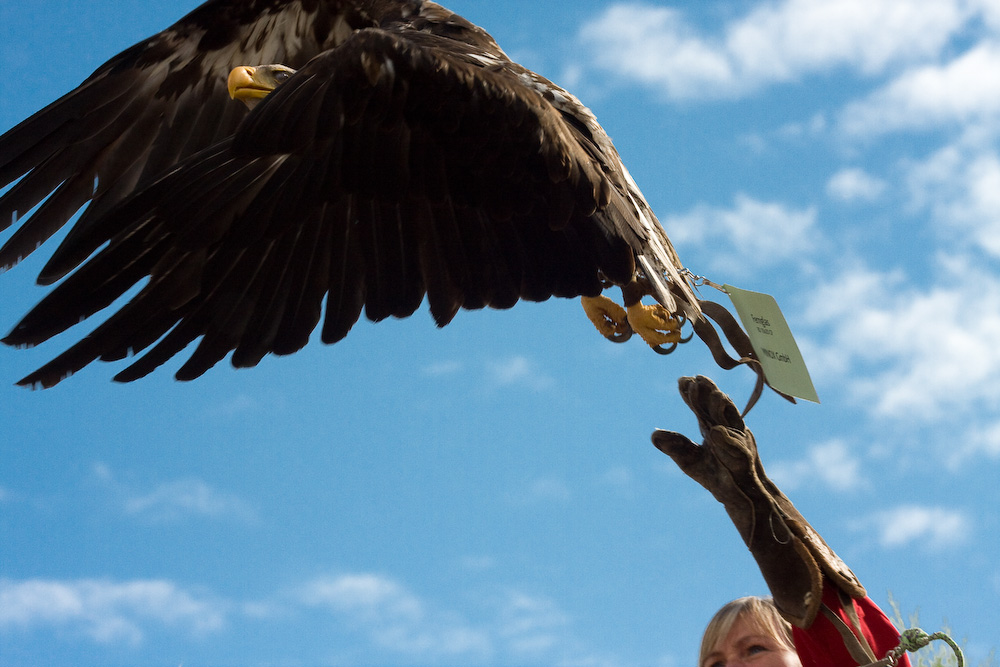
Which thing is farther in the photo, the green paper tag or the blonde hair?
the blonde hair

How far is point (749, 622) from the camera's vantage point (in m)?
2.68

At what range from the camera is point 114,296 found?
258 centimetres

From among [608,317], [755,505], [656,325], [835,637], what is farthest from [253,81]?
[835,637]

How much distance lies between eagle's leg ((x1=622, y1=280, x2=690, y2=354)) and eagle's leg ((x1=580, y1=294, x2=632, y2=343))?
13 cm

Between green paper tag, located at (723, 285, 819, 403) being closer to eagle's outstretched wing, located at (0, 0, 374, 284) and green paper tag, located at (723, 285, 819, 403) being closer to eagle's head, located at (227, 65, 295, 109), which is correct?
eagle's head, located at (227, 65, 295, 109)

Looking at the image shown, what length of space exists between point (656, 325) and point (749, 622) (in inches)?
38.1

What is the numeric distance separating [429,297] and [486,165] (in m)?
0.45

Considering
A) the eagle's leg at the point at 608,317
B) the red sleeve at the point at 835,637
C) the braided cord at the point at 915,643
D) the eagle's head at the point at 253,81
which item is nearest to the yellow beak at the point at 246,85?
the eagle's head at the point at 253,81

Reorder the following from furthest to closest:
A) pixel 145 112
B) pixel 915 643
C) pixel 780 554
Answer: pixel 145 112 < pixel 780 554 < pixel 915 643

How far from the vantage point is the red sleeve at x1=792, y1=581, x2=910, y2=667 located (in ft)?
7.41

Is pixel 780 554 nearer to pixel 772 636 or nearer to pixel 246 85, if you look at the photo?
pixel 772 636

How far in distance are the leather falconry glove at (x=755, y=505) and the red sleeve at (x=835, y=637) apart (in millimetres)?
36

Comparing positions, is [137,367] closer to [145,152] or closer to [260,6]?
[145,152]

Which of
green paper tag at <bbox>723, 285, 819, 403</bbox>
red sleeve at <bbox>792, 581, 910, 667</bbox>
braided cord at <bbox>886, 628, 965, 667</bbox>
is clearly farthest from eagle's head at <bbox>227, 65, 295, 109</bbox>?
braided cord at <bbox>886, 628, 965, 667</bbox>
